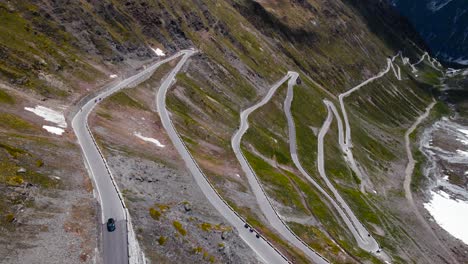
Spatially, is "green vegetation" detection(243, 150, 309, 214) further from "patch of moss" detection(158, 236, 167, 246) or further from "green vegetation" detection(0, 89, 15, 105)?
"green vegetation" detection(0, 89, 15, 105)

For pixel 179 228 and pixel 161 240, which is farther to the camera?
pixel 179 228

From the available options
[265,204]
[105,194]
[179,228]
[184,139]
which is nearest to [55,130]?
[105,194]

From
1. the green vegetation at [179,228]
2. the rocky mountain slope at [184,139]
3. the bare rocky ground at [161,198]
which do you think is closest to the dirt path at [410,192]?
the rocky mountain slope at [184,139]

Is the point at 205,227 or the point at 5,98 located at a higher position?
the point at 205,227

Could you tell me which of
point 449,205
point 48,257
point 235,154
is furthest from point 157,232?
point 449,205

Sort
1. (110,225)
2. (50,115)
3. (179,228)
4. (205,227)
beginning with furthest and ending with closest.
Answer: (50,115)
(205,227)
(179,228)
(110,225)

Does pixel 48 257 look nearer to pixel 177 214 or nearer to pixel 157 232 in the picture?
pixel 157 232

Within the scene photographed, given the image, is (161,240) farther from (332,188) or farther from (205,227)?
(332,188)
